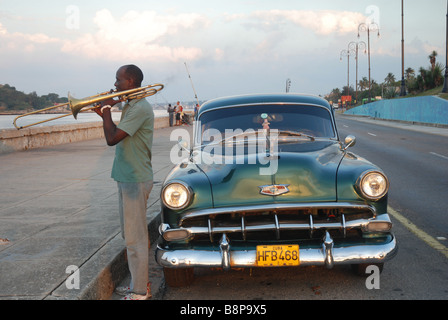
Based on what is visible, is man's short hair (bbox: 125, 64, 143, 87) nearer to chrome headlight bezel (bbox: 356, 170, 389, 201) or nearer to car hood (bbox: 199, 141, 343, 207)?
car hood (bbox: 199, 141, 343, 207)

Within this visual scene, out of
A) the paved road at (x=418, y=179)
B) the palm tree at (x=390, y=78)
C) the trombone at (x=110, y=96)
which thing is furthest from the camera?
the palm tree at (x=390, y=78)

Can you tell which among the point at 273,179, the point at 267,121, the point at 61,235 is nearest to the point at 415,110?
A: the point at 267,121

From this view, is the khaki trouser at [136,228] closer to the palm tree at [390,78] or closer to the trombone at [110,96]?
the trombone at [110,96]

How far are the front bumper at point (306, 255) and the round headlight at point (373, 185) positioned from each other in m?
0.37

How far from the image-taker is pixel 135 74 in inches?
152

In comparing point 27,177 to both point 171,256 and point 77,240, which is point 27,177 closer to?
point 77,240

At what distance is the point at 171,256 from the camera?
12.7 ft

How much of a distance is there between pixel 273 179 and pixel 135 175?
42.0 inches

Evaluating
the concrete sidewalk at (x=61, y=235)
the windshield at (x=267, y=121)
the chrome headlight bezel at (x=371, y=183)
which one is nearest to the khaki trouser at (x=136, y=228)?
the concrete sidewalk at (x=61, y=235)

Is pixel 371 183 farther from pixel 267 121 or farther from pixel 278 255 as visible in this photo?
pixel 267 121

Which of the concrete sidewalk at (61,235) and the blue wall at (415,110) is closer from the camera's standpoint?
the concrete sidewalk at (61,235)

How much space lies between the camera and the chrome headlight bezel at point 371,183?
13.0 feet
